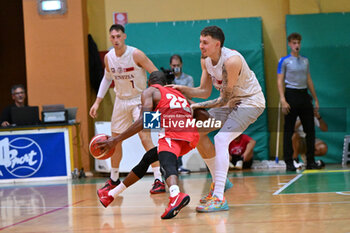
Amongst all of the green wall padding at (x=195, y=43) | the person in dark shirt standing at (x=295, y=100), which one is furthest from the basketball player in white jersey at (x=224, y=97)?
the green wall padding at (x=195, y=43)

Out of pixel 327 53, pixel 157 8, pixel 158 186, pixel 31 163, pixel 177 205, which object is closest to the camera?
pixel 177 205

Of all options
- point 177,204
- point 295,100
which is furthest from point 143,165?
point 295,100

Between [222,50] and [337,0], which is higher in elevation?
[337,0]

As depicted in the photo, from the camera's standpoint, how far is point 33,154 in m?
8.91

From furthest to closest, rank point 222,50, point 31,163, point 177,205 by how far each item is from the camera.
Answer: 1. point 31,163
2. point 222,50
3. point 177,205

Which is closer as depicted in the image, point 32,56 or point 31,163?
point 31,163

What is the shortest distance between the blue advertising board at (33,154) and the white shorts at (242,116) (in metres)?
4.85

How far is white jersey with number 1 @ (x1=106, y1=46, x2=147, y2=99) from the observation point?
663 cm

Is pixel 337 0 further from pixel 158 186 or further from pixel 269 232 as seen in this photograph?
pixel 269 232

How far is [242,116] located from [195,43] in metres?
5.83

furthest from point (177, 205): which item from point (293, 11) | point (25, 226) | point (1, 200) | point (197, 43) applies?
point (293, 11)

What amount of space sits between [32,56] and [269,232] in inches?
324

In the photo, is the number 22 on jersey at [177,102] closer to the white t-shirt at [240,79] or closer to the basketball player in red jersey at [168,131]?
the basketball player in red jersey at [168,131]

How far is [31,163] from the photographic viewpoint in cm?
891
